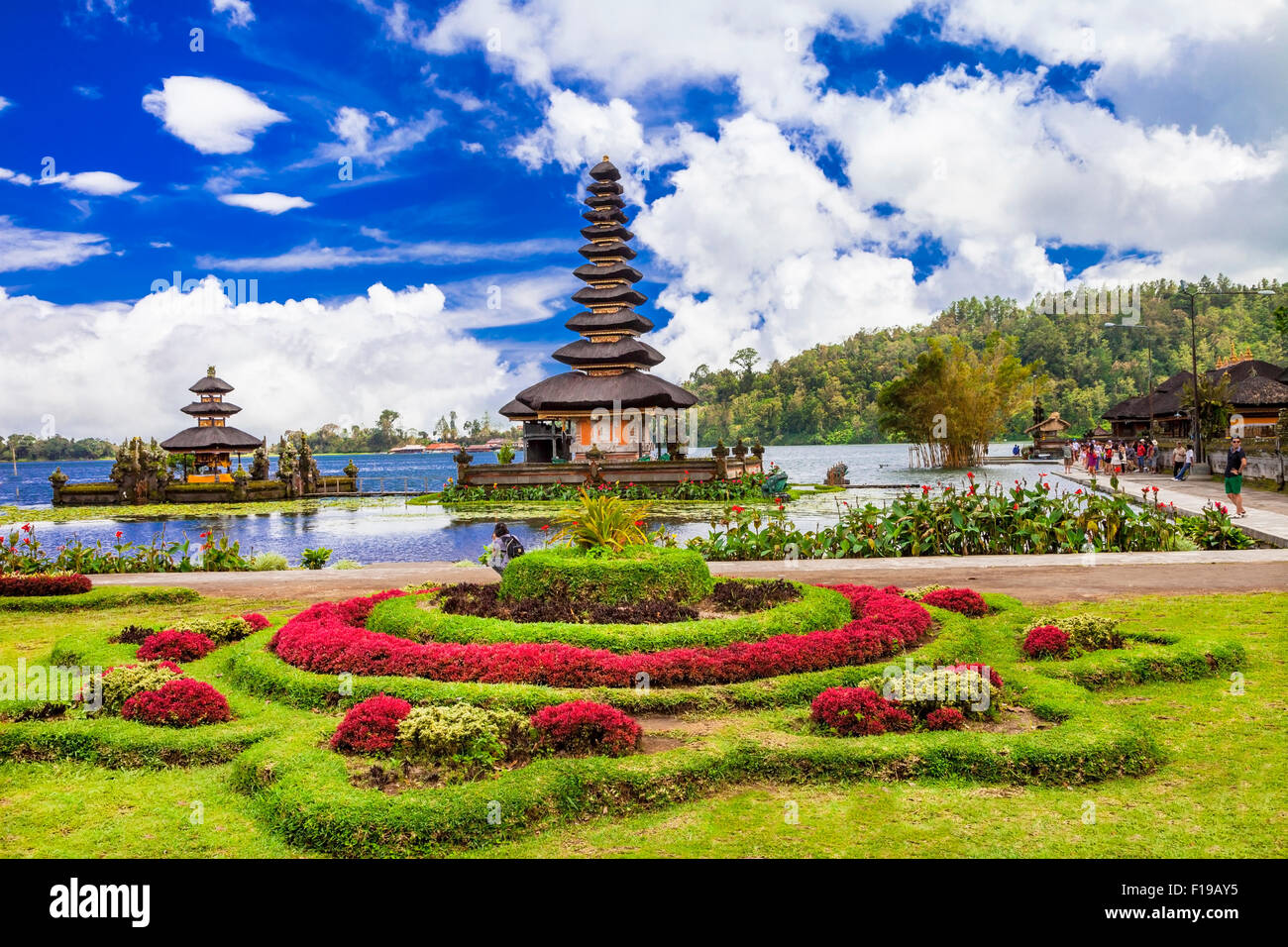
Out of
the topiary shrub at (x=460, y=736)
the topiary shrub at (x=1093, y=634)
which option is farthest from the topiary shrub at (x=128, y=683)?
the topiary shrub at (x=1093, y=634)

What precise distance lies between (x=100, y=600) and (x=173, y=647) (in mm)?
5502

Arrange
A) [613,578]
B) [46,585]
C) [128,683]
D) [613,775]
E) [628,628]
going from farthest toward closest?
1. [46,585]
2. [613,578]
3. [628,628]
4. [128,683]
5. [613,775]

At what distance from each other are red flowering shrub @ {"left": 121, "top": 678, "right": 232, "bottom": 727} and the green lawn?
0.58 metres

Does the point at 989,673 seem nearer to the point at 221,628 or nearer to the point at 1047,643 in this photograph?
the point at 1047,643

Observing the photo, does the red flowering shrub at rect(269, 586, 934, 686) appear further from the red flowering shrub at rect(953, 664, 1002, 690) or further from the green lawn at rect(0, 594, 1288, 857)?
the green lawn at rect(0, 594, 1288, 857)

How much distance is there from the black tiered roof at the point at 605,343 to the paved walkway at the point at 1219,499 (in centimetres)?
2274

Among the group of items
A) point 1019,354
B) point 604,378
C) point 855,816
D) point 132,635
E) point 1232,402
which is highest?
point 1019,354

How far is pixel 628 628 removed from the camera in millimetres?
8258

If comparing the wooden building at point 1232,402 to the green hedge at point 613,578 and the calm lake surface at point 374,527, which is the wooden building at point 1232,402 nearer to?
the calm lake surface at point 374,527

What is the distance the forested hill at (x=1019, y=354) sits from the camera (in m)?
97.4

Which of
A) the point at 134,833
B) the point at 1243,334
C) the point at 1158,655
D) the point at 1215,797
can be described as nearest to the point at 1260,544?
the point at 1158,655

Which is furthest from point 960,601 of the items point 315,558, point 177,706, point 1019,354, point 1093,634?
point 1019,354

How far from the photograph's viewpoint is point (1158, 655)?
A: 7801 mm

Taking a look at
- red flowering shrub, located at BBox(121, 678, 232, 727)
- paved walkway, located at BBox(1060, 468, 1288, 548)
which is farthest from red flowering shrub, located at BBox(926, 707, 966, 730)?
paved walkway, located at BBox(1060, 468, 1288, 548)
